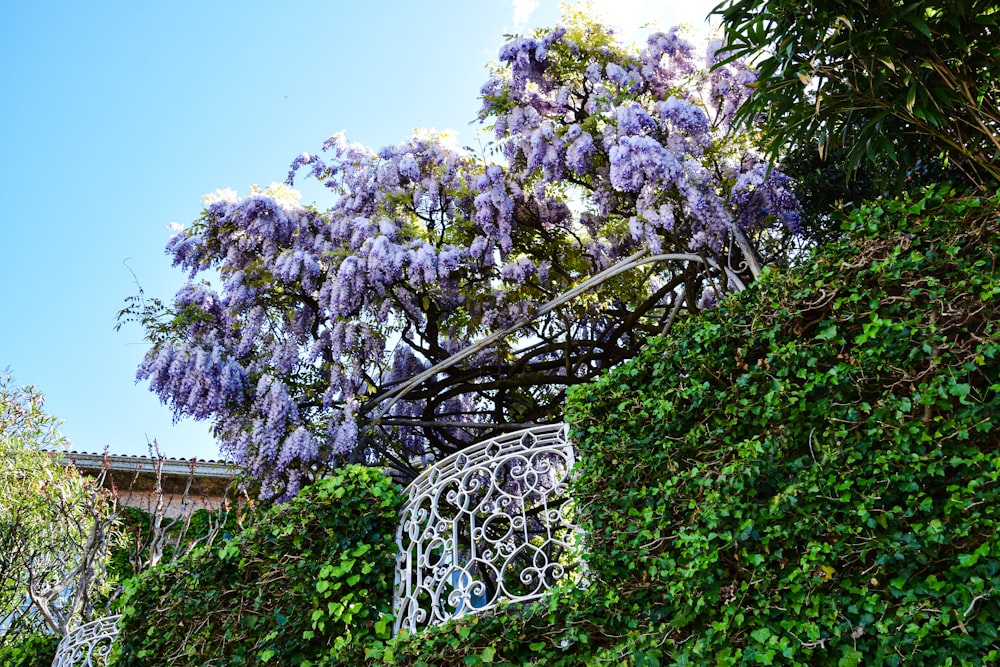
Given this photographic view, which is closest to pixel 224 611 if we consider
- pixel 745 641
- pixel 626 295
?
pixel 745 641

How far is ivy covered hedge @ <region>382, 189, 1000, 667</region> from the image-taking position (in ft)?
10.1

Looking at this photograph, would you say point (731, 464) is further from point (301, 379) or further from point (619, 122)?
point (301, 379)

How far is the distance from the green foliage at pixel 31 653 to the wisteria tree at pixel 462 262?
205 cm

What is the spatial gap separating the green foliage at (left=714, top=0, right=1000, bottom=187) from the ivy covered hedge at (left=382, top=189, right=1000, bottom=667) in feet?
2.32

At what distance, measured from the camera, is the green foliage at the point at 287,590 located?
187 inches

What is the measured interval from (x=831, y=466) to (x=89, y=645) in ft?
17.1

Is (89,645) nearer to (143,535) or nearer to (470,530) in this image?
(470,530)

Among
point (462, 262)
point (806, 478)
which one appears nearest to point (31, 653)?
point (462, 262)

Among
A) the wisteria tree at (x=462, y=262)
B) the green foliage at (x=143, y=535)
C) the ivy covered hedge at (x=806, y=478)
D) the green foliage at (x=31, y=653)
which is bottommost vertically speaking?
the ivy covered hedge at (x=806, y=478)

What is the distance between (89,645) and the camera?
6023 mm

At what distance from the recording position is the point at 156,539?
7.00 m

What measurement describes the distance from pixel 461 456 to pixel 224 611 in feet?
5.63

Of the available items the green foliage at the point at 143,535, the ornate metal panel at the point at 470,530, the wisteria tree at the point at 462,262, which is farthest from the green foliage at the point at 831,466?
the green foliage at the point at 143,535

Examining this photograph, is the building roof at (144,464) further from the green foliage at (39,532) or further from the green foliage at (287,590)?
the green foliage at (287,590)
